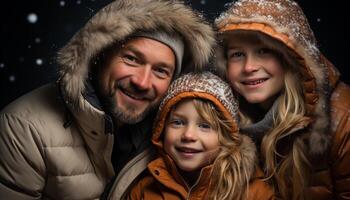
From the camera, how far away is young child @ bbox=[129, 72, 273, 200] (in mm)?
1532

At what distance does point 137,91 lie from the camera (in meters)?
1.54

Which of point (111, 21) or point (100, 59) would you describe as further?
point (100, 59)

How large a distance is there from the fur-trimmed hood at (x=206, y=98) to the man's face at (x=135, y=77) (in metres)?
0.06

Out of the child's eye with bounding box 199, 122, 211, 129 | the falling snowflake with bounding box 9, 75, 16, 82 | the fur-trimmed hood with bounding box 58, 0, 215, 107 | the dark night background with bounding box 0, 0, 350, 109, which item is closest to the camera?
the fur-trimmed hood with bounding box 58, 0, 215, 107

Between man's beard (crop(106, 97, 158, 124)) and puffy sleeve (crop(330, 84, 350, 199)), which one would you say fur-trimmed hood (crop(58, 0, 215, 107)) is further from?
puffy sleeve (crop(330, 84, 350, 199))

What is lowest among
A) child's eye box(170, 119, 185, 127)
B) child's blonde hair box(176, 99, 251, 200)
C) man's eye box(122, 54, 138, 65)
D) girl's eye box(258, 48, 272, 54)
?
child's blonde hair box(176, 99, 251, 200)

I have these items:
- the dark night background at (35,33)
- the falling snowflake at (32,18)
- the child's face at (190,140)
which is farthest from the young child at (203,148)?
the falling snowflake at (32,18)

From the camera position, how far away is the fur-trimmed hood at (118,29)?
1.44m

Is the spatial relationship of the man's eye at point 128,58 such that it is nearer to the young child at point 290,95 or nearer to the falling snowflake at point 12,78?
the young child at point 290,95

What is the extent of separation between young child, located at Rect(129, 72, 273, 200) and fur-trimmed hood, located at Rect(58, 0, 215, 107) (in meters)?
0.17

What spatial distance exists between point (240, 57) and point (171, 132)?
1.23 feet

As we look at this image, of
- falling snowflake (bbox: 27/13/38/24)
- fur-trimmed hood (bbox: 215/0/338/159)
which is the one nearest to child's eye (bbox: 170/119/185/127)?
fur-trimmed hood (bbox: 215/0/338/159)

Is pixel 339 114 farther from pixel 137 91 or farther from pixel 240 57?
pixel 137 91

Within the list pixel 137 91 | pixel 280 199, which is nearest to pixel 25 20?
pixel 137 91
